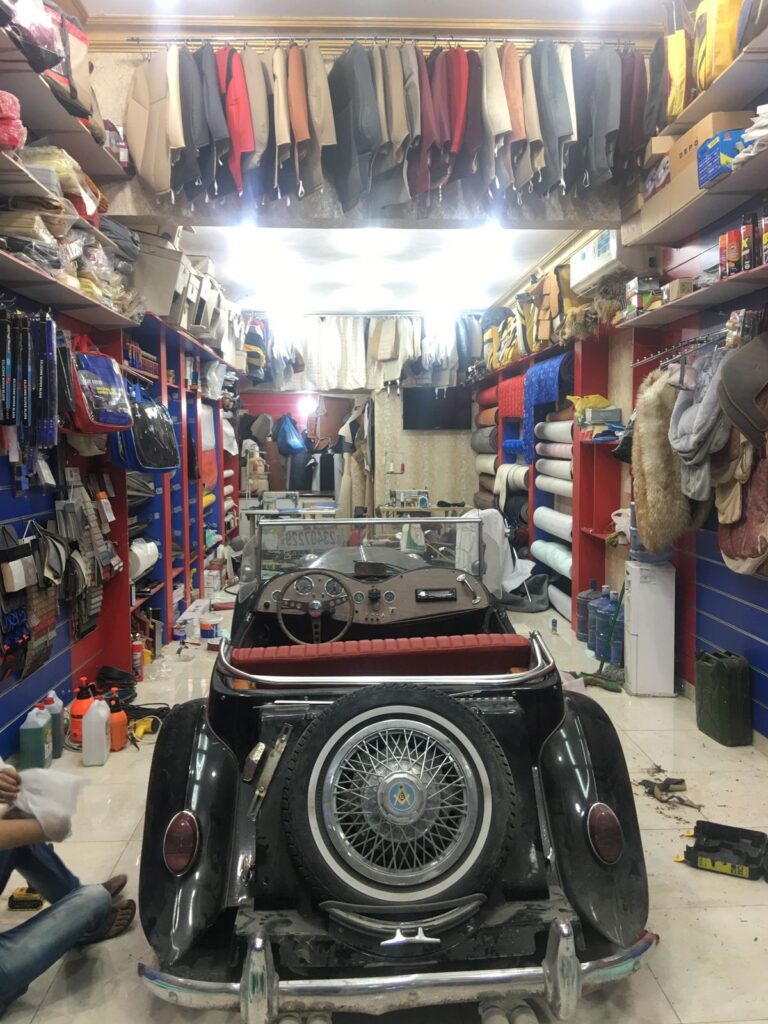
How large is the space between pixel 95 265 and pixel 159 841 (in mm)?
3072

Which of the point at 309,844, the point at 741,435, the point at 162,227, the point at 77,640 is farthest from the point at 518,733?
the point at 162,227

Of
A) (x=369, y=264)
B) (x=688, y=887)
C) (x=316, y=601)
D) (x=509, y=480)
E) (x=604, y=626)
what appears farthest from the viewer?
(x=509, y=480)

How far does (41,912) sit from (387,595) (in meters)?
1.50

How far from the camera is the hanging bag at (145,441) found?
425 centimetres

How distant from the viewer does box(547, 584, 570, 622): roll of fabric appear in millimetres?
6191

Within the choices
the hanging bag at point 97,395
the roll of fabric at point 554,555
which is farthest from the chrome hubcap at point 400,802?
the roll of fabric at point 554,555

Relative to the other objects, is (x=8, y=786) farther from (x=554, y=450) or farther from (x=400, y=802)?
(x=554, y=450)

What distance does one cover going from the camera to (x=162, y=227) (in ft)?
15.8

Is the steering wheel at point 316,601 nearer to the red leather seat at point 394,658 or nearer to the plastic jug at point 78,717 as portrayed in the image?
the red leather seat at point 394,658

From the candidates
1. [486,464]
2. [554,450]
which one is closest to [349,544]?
[554,450]

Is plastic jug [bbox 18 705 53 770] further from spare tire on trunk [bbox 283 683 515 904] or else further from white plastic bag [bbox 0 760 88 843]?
spare tire on trunk [bbox 283 683 515 904]

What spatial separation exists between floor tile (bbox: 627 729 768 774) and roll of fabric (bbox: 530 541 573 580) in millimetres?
2288

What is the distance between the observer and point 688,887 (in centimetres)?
242

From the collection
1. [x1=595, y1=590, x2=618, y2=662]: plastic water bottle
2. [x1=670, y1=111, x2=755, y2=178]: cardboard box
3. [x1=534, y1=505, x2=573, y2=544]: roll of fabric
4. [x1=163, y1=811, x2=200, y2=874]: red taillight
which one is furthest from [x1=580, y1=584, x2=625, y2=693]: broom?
[x1=163, y1=811, x2=200, y2=874]: red taillight
